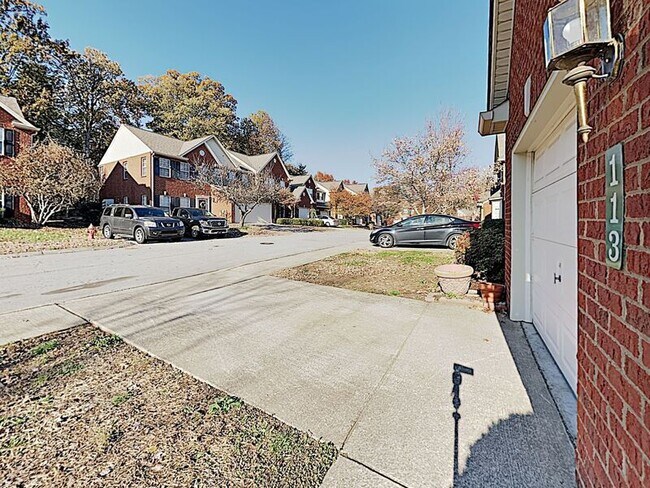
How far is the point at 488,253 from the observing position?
272 inches

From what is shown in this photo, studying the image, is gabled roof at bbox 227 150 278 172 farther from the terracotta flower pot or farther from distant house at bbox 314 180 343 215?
the terracotta flower pot

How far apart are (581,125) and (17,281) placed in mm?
9510

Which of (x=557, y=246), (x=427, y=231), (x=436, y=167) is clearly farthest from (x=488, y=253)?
(x=436, y=167)

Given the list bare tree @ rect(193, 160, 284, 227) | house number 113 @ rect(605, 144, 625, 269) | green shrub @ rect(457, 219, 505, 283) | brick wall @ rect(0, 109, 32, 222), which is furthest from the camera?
bare tree @ rect(193, 160, 284, 227)

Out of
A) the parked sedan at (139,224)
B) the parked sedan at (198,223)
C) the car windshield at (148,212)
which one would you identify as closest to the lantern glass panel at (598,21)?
the parked sedan at (139,224)

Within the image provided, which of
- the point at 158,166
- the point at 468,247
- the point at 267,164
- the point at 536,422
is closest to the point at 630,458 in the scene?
the point at 536,422

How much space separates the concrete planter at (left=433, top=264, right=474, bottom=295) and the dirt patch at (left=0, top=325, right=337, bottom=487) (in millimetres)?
4336

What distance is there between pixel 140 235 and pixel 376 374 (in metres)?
15.5

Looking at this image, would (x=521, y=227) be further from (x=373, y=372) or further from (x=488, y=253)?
(x=373, y=372)

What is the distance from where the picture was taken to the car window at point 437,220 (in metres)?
13.7

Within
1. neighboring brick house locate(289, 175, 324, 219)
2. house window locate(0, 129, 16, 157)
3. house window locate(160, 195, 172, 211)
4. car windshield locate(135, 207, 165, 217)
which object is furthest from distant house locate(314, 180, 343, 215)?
house window locate(0, 129, 16, 157)

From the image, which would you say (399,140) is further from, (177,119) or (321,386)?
(177,119)

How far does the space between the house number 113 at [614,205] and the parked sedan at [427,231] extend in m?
12.2

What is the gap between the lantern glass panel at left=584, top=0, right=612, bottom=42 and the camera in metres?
1.36
